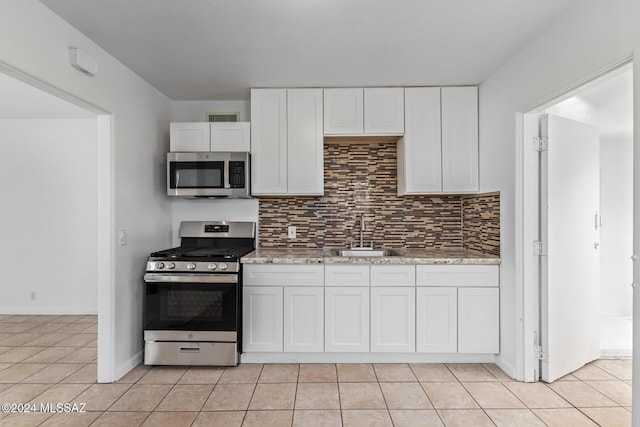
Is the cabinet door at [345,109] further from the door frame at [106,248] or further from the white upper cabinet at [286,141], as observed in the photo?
the door frame at [106,248]

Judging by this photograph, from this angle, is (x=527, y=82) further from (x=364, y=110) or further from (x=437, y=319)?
(x=437, y=319)

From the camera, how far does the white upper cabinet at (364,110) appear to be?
3215 millimetres

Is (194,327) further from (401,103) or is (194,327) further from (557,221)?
(557,221)

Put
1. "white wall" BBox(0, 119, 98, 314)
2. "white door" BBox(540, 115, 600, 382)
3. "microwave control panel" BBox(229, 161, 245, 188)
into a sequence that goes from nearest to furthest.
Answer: "white door" BBox(540, 115, 600, 382) < "microwave control panel" BBox(229, 161, 245, 188) < "white wall" BBox(0, 119, 98, 314)

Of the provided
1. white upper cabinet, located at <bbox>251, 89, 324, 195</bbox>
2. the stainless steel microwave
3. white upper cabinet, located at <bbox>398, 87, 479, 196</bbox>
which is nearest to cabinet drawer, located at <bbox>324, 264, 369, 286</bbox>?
white upper cabinet, located at <bbox>251, 89, 324, 195</bbox>

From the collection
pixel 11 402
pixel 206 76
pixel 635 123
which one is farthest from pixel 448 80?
pixel 11 402

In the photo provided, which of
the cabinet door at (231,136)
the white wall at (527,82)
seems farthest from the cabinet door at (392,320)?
the cabinet door at (231,136)

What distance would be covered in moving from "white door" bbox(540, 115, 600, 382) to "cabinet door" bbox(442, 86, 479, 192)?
0.66m

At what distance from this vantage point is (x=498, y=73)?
288 centimetres

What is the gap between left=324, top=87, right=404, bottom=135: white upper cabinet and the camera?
10.5 ft

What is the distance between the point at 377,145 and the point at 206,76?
168cm

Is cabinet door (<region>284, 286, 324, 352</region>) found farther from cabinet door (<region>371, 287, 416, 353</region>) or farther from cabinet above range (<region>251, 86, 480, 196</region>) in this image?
cabinet above range (<region>251, 86, 480, 196</region>)

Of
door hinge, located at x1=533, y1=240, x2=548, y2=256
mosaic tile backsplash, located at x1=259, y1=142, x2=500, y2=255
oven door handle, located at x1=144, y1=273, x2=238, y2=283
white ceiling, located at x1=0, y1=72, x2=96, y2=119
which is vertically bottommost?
oven door handle, located at x1=144, y1=273, x2=238, y2=283

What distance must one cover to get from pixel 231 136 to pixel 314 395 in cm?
220
